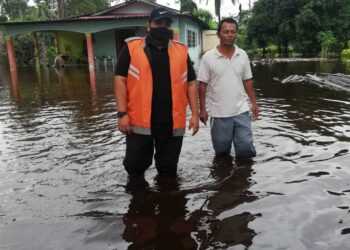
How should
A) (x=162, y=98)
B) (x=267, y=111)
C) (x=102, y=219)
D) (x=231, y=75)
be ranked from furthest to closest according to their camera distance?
(x=267, y=111)
(x=231, y=75)
(x=162, y=98)
(x=102, y=219)

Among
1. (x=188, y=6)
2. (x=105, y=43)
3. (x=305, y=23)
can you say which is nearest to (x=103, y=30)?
(x=105, y=43)

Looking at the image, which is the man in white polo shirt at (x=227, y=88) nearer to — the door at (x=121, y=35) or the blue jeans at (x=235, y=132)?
the blue jeans at (x=235, y=132)

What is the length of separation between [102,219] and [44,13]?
33.3 metres

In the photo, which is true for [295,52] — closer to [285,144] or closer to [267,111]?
[267,111]

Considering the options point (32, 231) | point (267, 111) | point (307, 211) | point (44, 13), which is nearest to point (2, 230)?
point (32, 231)

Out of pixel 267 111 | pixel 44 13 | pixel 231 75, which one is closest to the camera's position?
pixel 231 75

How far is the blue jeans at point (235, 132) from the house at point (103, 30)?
49.3ft

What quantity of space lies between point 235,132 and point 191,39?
924 inches

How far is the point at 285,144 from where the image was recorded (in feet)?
19.3

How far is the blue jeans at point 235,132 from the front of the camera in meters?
4.77

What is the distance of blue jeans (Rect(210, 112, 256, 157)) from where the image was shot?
4.77 metres

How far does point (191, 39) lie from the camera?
90.2 feet

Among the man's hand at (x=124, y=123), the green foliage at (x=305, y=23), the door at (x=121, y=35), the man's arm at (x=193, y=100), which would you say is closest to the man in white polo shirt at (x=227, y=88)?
the man's arm at (x=193, y=100)

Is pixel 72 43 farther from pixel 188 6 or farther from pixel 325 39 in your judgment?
pixel 325 39
